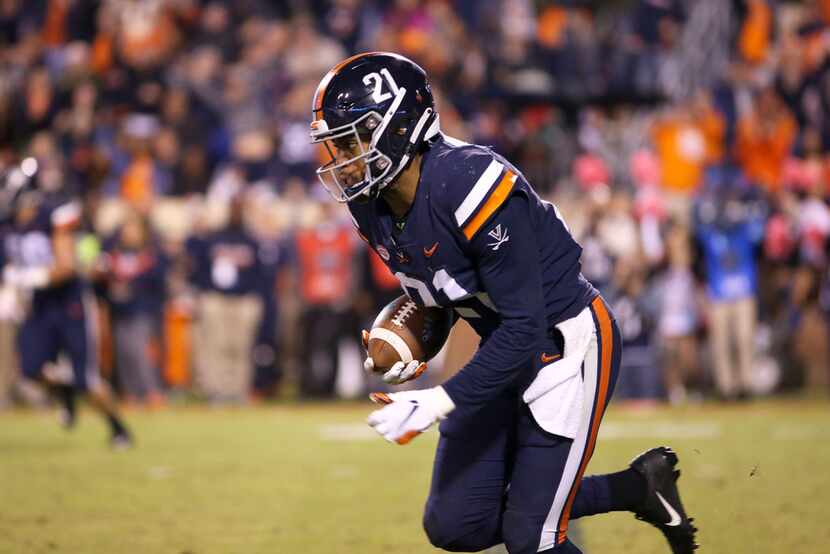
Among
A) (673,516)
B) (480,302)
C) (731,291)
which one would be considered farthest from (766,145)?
(480,302)

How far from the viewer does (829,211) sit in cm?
1122

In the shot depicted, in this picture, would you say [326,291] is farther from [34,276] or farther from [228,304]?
[34,276]

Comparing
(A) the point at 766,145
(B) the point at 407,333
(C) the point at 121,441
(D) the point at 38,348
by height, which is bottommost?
(C) the point at 121,441

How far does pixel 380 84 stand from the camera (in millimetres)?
3537

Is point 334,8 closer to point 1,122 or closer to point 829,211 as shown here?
point 1,122

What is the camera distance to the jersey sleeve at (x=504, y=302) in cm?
340

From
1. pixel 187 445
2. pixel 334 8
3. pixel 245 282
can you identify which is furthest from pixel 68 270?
pixel 334 8

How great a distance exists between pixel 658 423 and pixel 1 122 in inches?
294

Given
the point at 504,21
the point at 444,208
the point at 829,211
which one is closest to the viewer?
the point at 444,208

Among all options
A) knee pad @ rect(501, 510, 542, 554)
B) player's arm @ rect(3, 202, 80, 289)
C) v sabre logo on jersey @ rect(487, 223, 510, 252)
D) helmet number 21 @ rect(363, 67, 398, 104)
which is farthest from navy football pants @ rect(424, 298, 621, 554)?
player's arm @ rect(3, 202, 80, 289)

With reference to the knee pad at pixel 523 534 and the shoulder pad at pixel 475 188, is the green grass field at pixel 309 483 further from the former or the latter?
the shoulder pad at pixel 475 188

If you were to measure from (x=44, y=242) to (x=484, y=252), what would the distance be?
566 centimetres

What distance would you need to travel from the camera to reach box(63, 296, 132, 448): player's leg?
26.6 ft

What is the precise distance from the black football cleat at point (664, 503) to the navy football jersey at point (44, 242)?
5.17 m
